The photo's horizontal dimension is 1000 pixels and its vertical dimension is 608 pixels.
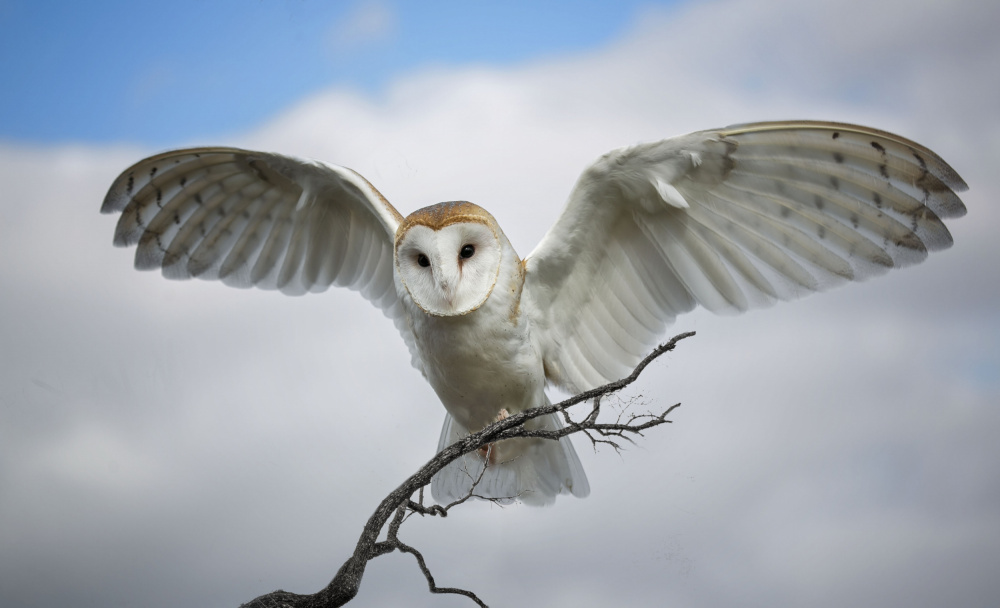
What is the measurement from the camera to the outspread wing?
2.41m

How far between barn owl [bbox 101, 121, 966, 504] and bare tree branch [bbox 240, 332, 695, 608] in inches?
3.9

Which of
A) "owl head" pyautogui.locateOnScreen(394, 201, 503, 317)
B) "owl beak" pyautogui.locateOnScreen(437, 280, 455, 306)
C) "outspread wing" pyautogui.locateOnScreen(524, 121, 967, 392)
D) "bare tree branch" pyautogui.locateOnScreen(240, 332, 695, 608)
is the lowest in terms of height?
"bare tree branch" pyautogui.locateOnScreen(240, 332, 695, 608)

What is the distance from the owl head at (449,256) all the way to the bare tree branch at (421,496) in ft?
1.23

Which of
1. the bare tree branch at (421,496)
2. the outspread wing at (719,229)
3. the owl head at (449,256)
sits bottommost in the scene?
the bare tree branch at (421,496)

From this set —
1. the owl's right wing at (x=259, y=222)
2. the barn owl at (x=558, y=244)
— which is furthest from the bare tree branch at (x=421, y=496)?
the owl's right wing at (x=259, y=222)

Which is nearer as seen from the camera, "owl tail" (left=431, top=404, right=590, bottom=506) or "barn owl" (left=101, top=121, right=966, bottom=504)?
"barn owl" (left=101, top=121, right=966, bottom=504)

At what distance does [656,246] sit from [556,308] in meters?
0.38

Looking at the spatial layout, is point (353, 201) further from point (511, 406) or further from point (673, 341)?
point (673, 341)

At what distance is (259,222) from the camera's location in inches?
Result: 125

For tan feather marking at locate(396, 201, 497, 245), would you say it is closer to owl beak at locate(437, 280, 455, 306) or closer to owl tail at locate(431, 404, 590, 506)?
owl beak at locate(437, 280, 455, 306)

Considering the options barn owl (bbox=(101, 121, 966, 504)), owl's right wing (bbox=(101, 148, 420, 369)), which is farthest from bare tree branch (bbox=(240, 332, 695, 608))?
owl's right wing (bbox=(101, 148, 420, 369))

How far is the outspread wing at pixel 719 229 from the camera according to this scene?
7.91ft

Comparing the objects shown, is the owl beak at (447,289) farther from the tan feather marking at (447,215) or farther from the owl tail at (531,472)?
the owl tail at (531,472)

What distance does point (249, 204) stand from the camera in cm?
314
